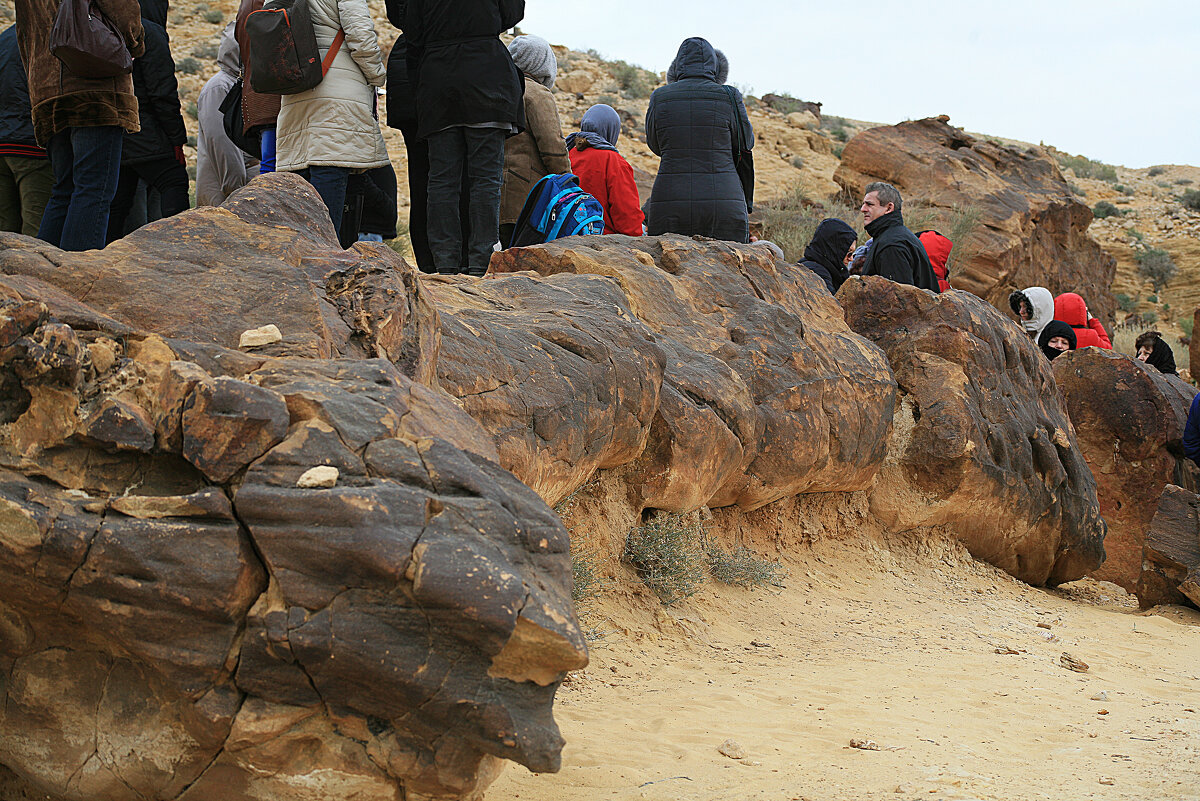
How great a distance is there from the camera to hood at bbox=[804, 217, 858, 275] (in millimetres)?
8602

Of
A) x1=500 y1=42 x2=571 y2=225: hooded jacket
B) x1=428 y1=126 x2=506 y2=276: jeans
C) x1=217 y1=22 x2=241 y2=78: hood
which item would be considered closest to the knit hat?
x1=500 y1=42 x2=571 y2=225: hooded jacket

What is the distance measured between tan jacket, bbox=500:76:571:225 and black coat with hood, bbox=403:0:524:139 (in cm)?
92

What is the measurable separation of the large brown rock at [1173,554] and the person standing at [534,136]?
553cm

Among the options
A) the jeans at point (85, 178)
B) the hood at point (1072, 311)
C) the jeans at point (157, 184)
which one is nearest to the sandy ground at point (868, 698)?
the jeans at point (85, 178)

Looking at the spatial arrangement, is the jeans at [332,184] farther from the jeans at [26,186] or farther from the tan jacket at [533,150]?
the jeans at [26,186]

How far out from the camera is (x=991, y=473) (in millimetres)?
7145

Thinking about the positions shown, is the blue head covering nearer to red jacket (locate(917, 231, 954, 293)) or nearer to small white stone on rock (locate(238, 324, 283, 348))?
red jacket (locate(917, 231, 954, 293))

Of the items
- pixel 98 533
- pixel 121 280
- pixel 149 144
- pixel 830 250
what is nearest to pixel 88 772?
pixel 98 533

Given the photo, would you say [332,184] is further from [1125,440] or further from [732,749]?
[1125,440]

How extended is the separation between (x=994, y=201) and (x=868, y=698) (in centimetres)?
1554

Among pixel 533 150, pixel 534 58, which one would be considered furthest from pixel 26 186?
pixel 534 58

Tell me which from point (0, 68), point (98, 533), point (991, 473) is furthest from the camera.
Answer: point (991, 473)

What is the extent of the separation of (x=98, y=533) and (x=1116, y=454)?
30.0 ft

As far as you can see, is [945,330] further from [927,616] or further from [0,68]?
[0,68]
